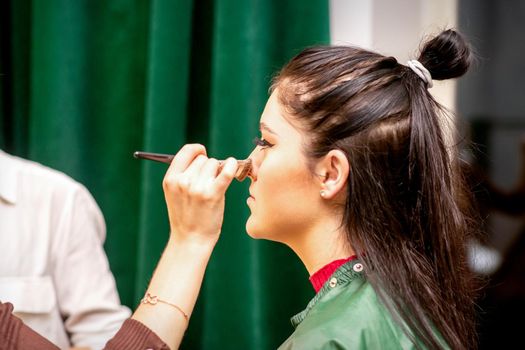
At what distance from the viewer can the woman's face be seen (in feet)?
3.04

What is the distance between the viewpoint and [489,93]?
156 cm

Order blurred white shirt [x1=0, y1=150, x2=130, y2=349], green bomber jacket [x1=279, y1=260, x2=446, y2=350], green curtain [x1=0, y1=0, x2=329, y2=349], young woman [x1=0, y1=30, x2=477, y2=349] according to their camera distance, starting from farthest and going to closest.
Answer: green curtain [x1=0, y1=0, x2=329, y2=349] < blurred white shirt [x1=0, y1=150, x2=130, y2=349] < young woman [x1=0, y1=30, x2=477, y2=349] < green bomber jacket [x1=279, y1=260, x2=446, y2=350]

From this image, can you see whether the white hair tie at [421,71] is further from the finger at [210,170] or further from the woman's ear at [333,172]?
the finger at [210,170]

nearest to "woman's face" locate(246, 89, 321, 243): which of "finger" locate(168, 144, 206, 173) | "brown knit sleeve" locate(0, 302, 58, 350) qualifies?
"finger" locate(168, 144, 206, 173)

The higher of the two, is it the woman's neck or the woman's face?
the woman's face

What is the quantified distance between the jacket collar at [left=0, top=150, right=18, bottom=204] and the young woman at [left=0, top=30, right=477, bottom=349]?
0.50 meters

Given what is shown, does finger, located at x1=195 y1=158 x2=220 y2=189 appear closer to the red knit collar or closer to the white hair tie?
the red knit collar

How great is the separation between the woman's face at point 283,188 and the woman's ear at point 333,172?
0.5 inches

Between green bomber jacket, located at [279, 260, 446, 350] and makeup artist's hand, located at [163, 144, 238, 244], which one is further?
makeup artist's hand, located at [163, 144, 238, 244]

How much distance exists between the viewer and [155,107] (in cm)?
135

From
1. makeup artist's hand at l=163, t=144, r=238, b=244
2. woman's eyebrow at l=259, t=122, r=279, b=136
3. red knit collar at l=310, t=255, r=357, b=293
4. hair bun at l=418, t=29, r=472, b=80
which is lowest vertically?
red knit collar at l=310, t=255, r=357, b=293

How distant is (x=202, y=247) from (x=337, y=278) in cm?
19

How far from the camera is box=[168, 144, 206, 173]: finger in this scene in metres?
0.88

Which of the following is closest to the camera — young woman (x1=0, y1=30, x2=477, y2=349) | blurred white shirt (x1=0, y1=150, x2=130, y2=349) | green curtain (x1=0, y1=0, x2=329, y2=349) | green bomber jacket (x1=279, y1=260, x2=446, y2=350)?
green bomber jacket (x1=279, y1=260, x2=446, y2=350)
